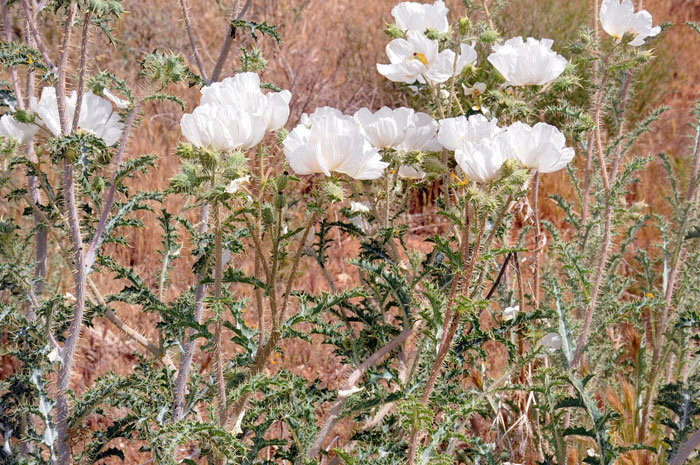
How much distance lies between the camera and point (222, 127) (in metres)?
1.18

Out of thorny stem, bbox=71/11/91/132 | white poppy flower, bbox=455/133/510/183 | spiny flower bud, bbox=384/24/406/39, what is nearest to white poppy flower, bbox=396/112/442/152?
spiny flower bud, bbox=384/24/406/39

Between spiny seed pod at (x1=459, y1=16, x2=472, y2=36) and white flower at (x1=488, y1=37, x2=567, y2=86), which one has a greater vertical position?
spiny seed pod at (x1=459, y1=16, x2=472, y2=36)

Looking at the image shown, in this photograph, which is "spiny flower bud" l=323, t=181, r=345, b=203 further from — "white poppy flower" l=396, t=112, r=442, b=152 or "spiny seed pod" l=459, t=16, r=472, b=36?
"spiny seed pod" l=459, t=16, r=472, b=36

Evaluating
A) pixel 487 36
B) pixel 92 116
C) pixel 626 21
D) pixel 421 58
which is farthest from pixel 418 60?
pixel 92 116

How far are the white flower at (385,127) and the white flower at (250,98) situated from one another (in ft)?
0.83

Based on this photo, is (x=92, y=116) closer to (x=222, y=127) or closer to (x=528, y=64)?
(x=222, y=127)

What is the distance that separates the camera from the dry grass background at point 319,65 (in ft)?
12.2

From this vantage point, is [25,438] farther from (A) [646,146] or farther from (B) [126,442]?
(A) [646,146]

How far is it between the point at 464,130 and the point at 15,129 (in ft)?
3.53

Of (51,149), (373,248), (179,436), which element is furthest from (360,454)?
(51,149)

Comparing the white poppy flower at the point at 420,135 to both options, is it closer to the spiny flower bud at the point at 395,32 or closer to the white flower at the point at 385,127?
the white flower at the point at 385,127

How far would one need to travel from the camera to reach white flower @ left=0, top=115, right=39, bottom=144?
1568mm

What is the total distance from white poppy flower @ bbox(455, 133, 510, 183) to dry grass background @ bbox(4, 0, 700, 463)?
2061 millimetres

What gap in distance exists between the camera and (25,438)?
1610 millimetres
